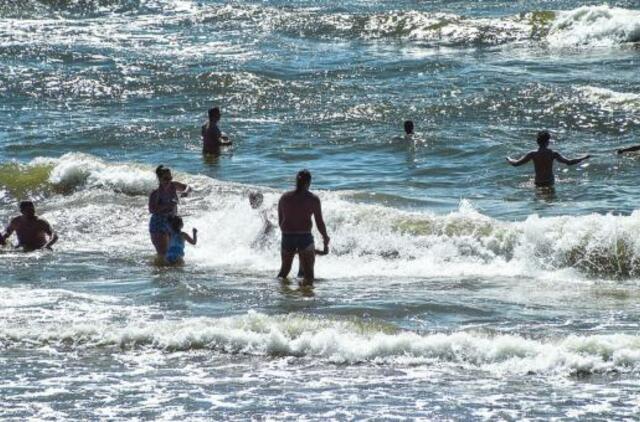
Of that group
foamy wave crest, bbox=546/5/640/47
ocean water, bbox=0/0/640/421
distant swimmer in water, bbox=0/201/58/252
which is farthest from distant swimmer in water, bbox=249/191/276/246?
foamy wave crest, bbox=546/5/640/47

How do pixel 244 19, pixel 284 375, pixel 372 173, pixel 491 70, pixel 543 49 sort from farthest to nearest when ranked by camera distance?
pixel 244 19 < pixel 543 49 < pixel 491 70 < pixel 372 173 < pixel 284 375

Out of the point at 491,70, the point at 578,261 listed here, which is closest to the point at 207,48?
the point at 491,70

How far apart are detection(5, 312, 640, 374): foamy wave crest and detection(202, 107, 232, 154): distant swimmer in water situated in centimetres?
1012

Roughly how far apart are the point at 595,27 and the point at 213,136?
44.6 feet

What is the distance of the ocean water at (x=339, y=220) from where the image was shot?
10.4 metres

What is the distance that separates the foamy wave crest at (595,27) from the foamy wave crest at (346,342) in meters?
21.3

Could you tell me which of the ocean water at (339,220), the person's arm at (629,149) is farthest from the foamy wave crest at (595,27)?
the person's arm at (629,149)

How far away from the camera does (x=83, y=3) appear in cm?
4138

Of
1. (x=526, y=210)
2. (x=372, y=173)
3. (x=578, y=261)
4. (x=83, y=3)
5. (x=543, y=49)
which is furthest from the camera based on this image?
(x=83, y=3)

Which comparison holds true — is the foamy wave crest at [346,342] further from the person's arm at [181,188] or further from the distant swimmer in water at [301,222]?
the person's arm at [181,188]

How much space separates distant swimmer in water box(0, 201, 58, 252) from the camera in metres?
16.3

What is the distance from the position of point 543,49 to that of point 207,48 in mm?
8420

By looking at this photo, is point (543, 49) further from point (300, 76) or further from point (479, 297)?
point (479, 297)

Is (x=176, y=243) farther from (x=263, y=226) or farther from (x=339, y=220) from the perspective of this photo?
(x=339, y=220)
